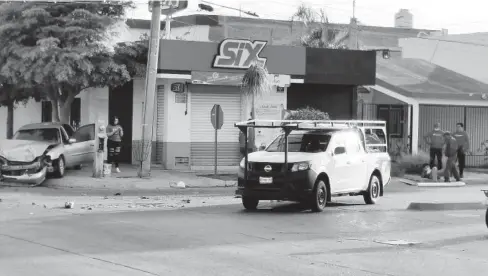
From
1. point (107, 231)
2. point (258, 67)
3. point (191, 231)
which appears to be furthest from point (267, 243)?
point (258, 67)

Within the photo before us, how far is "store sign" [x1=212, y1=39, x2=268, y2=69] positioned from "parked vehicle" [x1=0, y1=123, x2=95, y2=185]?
5.37 metres

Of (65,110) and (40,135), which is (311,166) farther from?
(65,110)

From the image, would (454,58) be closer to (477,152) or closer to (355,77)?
(477,152)

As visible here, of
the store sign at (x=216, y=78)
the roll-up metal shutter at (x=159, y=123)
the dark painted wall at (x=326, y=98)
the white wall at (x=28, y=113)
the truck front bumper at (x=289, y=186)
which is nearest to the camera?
the truck front bumper at (x=289, y=186)

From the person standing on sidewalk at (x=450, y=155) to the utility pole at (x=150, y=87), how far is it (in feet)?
31.4

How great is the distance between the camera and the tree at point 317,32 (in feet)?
127

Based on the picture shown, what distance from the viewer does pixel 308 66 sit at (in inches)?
1202

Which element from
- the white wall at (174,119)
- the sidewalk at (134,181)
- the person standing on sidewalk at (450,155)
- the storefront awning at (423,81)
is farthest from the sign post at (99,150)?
the storefront awning at (423,81)

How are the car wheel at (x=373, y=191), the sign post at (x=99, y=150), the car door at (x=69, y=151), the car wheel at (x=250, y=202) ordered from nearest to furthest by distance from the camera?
1. the car wheel at (x=250, y=202)
2. the car wheel at (x=373, y=191)
3. the sign post at (x=99, y=150)
4. the car door at (x=69, y=151)

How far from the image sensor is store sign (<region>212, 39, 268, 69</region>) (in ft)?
95.1

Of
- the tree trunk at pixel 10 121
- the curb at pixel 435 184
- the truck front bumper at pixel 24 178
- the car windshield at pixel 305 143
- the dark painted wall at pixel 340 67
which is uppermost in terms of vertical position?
the dark painted wall at pixel 340 67

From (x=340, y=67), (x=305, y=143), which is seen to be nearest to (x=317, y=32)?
(x=340, y=67)

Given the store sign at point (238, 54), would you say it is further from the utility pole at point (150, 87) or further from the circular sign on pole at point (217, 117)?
the utility pole at point (150, 87)

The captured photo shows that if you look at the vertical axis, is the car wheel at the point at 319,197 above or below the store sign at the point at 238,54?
below
